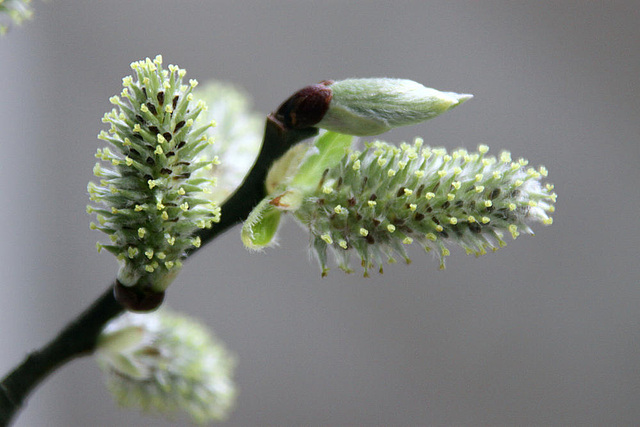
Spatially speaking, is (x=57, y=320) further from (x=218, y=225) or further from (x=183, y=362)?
(x=218, y=225)

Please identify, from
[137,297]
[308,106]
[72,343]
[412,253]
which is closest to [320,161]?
[308,106]

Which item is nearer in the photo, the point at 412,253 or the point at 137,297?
the point at 137,297

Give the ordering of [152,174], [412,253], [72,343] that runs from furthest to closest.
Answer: [412,253] < [72,343] < [152,174]

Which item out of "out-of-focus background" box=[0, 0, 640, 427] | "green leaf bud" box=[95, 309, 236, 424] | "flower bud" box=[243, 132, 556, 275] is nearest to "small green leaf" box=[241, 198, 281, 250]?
"flower bud" box=[243, 132, 556, 275]

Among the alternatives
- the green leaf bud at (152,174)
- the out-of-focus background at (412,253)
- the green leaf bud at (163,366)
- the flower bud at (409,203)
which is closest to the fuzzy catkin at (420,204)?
the flower bud at (409,203)

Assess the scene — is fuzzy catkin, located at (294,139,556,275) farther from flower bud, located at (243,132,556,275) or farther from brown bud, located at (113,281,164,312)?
brown bud, located at (113,281,164,312)

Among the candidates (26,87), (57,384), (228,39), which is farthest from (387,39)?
(57,384)

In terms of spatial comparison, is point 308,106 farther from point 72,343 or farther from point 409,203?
point 72,343
